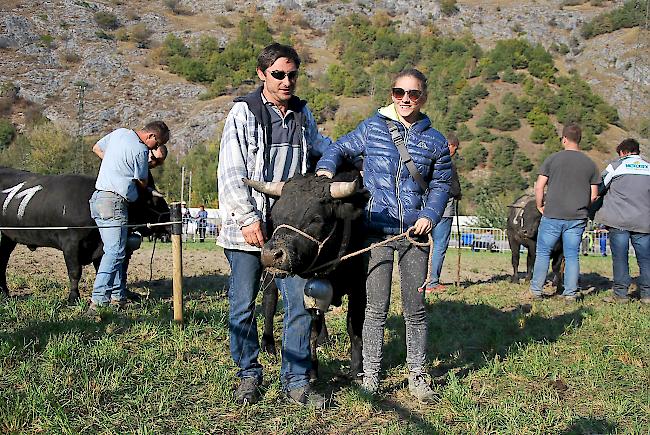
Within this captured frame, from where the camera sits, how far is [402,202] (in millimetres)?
4504

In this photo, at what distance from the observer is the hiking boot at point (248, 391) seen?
4.13 metres

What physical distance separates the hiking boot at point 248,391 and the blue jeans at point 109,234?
3.19 metres

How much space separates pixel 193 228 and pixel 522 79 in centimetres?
7977

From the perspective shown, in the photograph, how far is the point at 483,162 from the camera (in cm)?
7344

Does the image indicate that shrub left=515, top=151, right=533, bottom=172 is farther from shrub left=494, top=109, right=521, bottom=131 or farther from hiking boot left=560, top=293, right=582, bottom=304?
hiking boot left=560, top=293, right=582, bottom=304

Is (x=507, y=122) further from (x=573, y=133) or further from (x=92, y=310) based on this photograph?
(x=92, y=310)

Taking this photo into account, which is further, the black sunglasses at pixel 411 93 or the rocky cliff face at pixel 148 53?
the rocky cliff face at pixel 148 53

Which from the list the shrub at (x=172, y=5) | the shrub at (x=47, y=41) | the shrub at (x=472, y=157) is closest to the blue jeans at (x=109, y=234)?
the shrub at (x=472, y=157)

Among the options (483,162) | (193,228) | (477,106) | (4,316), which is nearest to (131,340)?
(4,316)

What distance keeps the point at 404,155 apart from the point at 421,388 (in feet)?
5.96

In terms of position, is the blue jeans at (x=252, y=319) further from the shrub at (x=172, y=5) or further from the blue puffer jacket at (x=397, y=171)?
the shrub at (x=172, y=5)

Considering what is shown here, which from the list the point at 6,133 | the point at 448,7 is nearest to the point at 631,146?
the point at 6,133

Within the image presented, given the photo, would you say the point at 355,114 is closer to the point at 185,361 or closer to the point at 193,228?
the point at 193,228

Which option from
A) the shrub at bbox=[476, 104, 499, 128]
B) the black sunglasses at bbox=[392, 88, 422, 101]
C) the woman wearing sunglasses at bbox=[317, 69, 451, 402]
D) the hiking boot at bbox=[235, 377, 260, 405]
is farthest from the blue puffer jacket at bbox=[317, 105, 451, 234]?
the shrub at bbox=[476, 104, 499, 128]
